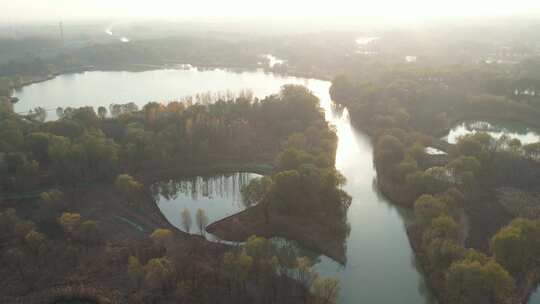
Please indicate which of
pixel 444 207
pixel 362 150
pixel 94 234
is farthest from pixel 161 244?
pixel 362 150

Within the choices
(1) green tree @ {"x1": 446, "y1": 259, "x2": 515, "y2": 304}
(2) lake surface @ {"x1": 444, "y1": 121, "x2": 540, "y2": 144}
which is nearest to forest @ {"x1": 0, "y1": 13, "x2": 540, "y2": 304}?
(1) green tree @ {"x1": 446, "y1": 259, "x2": 515, "y2": 304}

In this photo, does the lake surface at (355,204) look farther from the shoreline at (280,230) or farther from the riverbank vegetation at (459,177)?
the riverbank vegetation at (459,177)

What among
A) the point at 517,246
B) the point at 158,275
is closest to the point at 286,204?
the point at 158,275

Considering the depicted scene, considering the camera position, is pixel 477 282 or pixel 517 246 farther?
pixel 517 246

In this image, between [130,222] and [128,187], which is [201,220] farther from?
[128,187]

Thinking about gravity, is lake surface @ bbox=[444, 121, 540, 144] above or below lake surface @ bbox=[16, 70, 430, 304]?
above

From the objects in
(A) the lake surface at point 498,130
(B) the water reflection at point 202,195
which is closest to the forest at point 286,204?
(B) the water reflection at point 202,195

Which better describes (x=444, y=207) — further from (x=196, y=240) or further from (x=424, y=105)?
(x=424, y=105)

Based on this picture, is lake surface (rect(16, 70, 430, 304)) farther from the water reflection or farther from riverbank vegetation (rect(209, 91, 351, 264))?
riverbank vegetation (rect(209, 91, 351, 264))
